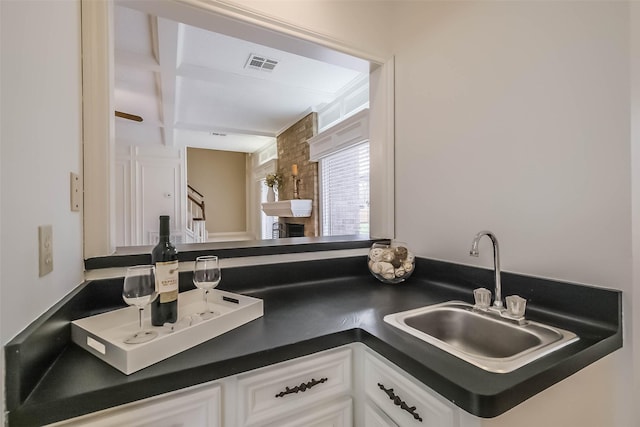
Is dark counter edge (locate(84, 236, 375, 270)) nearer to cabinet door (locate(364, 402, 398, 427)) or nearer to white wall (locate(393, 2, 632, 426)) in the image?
white wall (locate(393, 2, 632, 426))

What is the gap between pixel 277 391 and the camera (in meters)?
0.84

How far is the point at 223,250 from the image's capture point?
130cm

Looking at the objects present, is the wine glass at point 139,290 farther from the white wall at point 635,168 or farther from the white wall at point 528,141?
the white wall at point 635,168

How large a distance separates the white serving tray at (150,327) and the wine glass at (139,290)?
36 millimetres

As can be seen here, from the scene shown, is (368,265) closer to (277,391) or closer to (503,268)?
(503,268)

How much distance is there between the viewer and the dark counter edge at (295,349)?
0.57 metres

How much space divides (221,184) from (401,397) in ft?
27.9

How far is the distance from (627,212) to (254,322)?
1195 mm

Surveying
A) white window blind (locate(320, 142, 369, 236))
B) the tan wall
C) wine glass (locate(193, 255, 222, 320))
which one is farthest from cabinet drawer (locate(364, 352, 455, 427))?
the tan wall

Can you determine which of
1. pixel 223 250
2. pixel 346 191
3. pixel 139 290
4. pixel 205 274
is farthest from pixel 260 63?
pixel 139 290

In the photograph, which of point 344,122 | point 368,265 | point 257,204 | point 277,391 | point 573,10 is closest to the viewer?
point 277,391

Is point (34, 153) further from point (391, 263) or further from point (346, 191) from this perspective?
point (346, 191)

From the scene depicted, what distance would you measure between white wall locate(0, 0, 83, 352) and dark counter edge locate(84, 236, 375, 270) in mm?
129

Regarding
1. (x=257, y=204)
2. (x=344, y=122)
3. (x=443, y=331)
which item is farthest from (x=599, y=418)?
(x=257, y=204)
